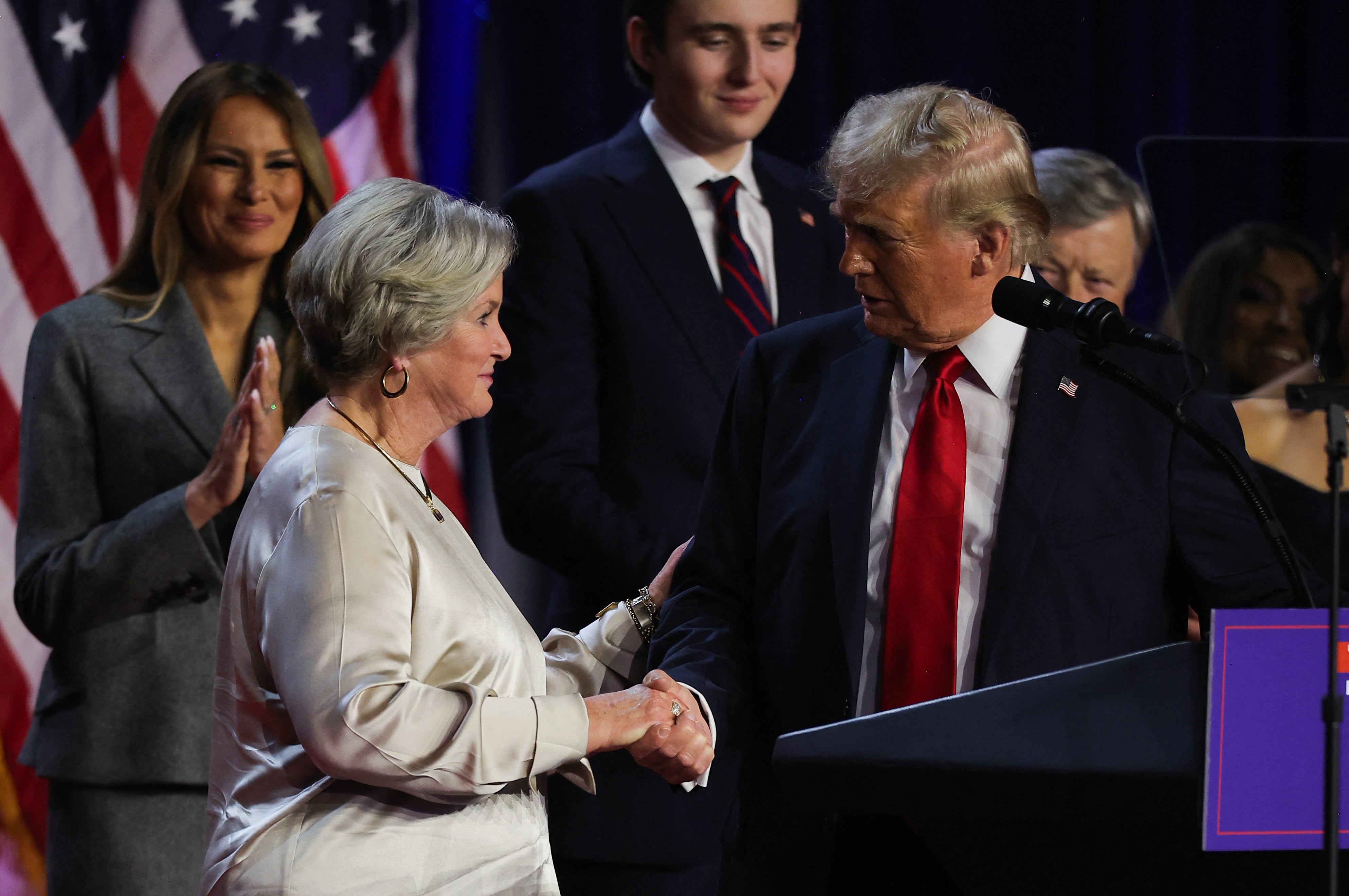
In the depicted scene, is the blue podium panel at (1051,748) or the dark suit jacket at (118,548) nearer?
the blue podium panel at (1051,748)

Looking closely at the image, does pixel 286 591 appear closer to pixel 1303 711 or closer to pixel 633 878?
pixel 1303 711

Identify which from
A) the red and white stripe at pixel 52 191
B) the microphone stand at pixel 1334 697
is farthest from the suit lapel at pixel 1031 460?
the red and white stripe at pixel 52 191

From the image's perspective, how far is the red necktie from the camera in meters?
1.72

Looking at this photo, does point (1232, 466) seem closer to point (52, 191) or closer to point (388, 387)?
point (388, 387)

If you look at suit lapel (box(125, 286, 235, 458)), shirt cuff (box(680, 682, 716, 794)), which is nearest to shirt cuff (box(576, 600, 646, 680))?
shirt cuff (box(680, 682, 716, 794))

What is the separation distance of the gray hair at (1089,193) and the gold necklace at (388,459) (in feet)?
5.28

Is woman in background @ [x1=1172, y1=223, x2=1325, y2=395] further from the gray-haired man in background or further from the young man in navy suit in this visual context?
the young man in navy suit

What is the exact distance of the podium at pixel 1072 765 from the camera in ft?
3.90

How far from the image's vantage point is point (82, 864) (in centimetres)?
243

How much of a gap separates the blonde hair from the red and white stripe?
60 centimetres

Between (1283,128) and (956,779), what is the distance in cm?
304

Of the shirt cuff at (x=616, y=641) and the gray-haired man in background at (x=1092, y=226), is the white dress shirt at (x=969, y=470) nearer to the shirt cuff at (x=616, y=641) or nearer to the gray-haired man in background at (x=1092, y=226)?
the shirt cuff at (x=616, y=641)

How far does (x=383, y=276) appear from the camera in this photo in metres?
1.66

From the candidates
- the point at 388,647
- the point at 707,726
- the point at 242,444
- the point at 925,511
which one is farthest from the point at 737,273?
the point at 388,647
